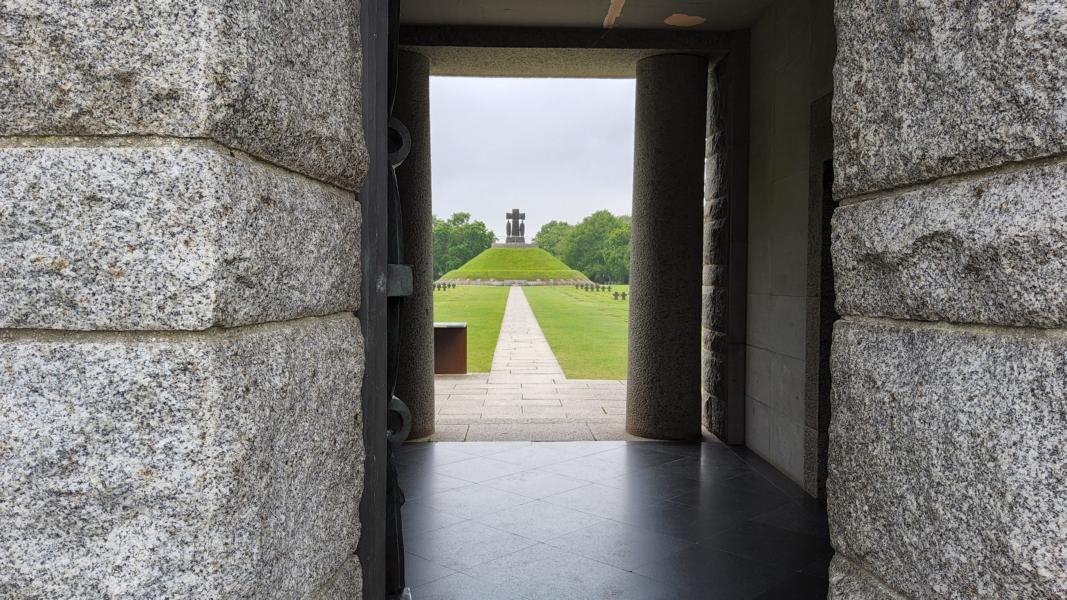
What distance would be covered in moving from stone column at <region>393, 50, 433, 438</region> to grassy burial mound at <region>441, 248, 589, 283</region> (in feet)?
135

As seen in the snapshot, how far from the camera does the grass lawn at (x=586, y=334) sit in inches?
480

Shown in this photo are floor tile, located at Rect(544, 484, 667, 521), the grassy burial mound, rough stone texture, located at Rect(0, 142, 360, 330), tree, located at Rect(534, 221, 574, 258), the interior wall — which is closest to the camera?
rough stone texture, located at Rect(0, 142, 360, 330)

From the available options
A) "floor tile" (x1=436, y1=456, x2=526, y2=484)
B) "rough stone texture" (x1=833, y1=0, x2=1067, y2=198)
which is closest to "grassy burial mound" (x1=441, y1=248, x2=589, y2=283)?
"floor tile" (x1=436, y1=456, x2=526, y2=484)

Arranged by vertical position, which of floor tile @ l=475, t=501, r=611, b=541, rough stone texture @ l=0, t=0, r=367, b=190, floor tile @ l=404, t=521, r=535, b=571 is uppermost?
rough stone texture @ l=0, t=0, r=367, b=190

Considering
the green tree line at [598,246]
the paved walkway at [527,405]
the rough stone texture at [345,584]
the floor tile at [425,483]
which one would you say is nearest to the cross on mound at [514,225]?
the green tree line at [598,246]

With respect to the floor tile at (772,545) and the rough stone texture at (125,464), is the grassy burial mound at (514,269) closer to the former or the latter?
the floor tile at (772,545)

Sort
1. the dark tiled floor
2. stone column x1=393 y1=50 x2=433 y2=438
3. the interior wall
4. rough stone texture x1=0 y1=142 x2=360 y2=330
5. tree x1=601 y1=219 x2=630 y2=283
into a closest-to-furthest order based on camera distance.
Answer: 1. rough stone texture x1=0 y1=142 x2=360 y2=330
2. the dark tiled floor
3. the interior wall
4. stone column x1=393 y1=50 x2=433 y2=438
5. tree x1=601 y1=219 x2=630 y2=283

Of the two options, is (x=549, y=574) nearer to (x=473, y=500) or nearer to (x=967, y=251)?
(x=473, y=500)

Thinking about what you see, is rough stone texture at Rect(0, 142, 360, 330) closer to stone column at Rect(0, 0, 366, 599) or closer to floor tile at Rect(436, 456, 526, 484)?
stone column at Rect(0, 0, 366, 599)

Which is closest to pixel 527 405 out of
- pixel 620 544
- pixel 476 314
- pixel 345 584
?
pixel 620 544

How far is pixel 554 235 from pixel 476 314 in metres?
66.2

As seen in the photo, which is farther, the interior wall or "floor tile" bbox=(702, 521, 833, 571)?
the interior wall

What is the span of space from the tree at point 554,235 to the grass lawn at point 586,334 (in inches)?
2107

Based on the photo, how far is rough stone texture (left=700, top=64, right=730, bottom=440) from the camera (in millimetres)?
6500
